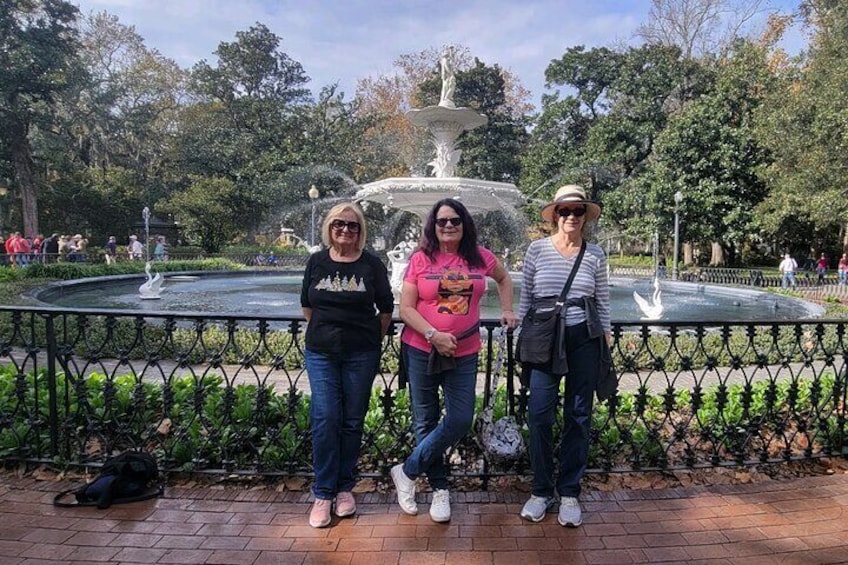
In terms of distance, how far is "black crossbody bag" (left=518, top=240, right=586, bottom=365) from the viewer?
3.16 metres

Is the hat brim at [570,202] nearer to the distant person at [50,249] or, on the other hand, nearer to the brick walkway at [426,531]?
the brick walkway at [426,531]

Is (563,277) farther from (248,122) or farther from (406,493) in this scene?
(248,122)

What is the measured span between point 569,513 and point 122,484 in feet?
8.97

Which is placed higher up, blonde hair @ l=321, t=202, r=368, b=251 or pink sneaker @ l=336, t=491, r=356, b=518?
blonde hair @ l=321, t=202, r=368, b=251

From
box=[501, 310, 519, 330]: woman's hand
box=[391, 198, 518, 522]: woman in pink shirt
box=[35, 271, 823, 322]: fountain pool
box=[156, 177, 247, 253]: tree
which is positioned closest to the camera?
box=[391, 198, 518, 522]: woman in pink shirt

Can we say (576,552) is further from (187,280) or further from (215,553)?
(187,280)

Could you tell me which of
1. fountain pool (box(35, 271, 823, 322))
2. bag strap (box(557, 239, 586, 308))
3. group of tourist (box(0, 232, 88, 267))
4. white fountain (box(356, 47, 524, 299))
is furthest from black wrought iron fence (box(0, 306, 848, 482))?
group of tourist (box(0, 232, 88, 267))

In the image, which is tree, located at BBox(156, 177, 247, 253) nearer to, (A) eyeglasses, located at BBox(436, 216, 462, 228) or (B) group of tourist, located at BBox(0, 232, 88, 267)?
(B) group of tourist, located at BBox(0, 232, 88, 267)

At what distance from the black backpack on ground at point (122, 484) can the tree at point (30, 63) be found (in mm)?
33191

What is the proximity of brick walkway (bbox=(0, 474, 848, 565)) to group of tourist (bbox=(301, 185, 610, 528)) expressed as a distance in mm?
173

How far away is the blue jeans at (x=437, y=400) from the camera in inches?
125

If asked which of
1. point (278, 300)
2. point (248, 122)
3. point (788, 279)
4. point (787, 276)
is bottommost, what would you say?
point (278, 300)

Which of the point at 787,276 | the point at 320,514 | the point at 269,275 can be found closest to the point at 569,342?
the point at 320,514

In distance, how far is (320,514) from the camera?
10.7 ft
